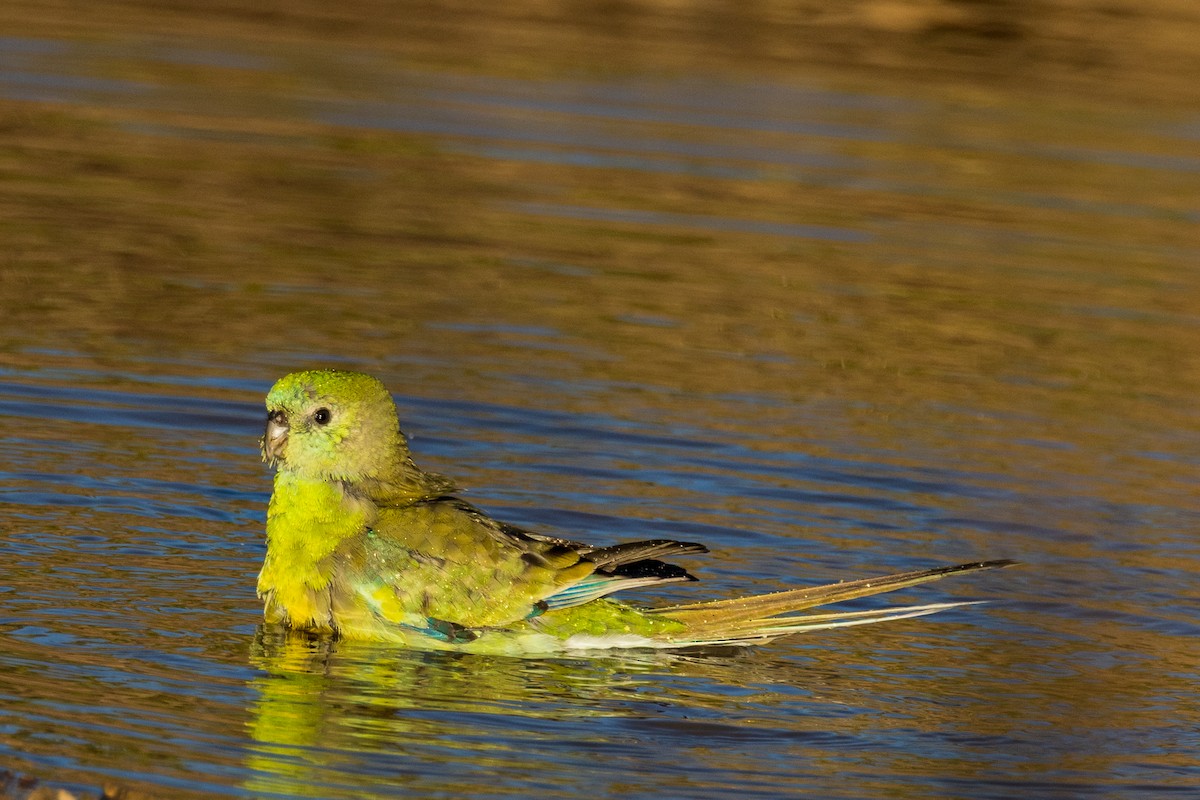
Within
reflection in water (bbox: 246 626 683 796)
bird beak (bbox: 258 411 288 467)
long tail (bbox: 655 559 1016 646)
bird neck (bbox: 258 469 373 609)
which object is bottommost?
reflection in water (bbox: 246 626 683 796)

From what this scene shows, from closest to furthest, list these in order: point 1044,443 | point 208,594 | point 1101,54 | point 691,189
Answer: point 208,594 → point 1044,443 → point 691,189 → point 1101,54

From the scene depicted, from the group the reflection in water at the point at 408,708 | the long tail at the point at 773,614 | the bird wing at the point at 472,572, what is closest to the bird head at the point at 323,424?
the bird wing at the point at 472,572

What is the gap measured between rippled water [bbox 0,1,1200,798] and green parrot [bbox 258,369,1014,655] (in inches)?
Answer: 6.8

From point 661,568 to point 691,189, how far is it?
375 inches

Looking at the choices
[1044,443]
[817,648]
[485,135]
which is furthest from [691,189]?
[817,648]

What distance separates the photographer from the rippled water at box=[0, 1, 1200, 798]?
6836mm

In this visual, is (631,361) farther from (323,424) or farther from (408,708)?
(408,708)

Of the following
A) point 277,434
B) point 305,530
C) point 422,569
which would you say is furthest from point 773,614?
point 277,434

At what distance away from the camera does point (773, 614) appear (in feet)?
25.5

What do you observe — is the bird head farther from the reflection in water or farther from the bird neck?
the reflection in water

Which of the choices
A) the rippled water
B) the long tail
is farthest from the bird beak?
the long tail

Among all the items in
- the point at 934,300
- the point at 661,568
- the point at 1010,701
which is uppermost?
the point at 934,300

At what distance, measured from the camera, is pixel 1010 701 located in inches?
290

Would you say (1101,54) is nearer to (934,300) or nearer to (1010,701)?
(934,300)
